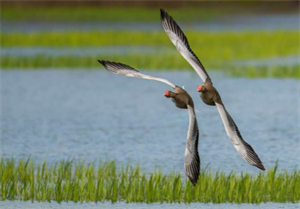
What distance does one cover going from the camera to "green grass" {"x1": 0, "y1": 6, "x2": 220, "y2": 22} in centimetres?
7750

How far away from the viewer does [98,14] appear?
269 ft

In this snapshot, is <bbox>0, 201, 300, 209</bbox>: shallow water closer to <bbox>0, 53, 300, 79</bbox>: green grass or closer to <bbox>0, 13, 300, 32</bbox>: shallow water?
<bbox>0, 53, 300, 79</bbox>: green grass

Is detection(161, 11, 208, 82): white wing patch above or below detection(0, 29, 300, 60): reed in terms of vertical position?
below

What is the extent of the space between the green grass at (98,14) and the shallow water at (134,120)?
43.5 meters

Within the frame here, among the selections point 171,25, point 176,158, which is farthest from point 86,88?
point 171,25

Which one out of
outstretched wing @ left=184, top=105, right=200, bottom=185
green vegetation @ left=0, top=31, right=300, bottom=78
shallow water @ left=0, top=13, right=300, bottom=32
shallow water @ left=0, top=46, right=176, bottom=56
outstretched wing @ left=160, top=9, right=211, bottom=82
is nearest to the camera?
outstretched wing @ left=184, top=105, right=200, bottom=185

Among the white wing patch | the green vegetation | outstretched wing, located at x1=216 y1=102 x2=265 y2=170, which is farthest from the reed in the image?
outstretched wing, located at x1=216 y1=102 x2=265 y2=170

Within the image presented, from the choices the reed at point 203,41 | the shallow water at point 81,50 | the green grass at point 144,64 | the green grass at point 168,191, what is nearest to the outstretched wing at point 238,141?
the green grass at point 168,191

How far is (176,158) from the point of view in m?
18.5

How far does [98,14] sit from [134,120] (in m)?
58.8

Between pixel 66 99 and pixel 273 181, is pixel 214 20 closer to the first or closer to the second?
pixel 66 99

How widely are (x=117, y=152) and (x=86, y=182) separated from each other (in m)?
3.81

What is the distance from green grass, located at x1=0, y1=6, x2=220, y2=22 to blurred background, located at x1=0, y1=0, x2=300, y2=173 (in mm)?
25522

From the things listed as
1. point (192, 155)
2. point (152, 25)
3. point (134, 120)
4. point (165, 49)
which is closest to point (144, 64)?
point (165, 49)
